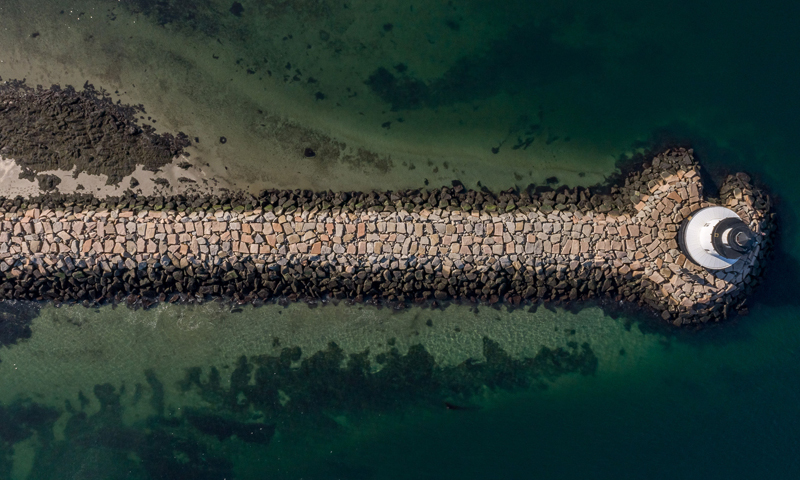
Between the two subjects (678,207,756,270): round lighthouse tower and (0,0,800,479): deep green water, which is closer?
(678,207,756,270): round lighthouse tower

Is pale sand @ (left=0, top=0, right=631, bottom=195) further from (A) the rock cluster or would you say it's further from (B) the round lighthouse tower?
(B) the round lighthouse tower

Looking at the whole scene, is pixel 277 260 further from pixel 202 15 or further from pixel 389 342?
pixel 202 15

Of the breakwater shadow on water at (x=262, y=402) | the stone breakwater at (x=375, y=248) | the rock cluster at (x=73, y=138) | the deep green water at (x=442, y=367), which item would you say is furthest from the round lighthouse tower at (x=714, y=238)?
the rock cluster at (x=73, y=138)

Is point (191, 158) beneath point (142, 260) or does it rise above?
above

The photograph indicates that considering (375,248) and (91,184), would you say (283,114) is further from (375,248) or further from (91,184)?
(91,184)

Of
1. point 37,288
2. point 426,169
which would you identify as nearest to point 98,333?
point 37,288

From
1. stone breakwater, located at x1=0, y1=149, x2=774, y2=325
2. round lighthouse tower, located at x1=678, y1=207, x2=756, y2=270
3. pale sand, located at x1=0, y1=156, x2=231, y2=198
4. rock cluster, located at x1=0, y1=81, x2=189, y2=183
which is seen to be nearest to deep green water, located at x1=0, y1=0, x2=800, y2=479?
stone breakwater, located at x1=0, y1=149, x2=774, y2=325
